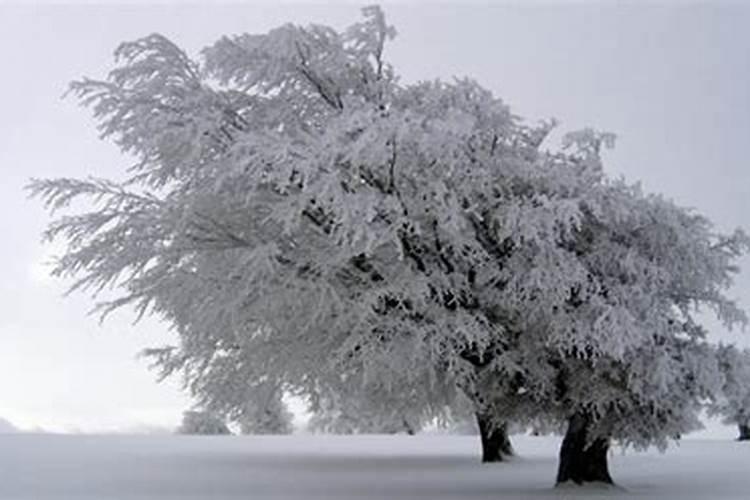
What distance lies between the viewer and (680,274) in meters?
13.3

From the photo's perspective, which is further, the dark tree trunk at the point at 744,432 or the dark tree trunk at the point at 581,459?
the dark tree trunk at the point at 744,432

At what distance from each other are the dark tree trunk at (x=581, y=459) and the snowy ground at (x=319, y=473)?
0.46 m

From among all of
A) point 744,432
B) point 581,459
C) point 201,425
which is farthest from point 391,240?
point 201,425

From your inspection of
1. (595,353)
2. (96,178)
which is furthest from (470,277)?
(96,178)

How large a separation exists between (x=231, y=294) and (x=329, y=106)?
3.29 meters

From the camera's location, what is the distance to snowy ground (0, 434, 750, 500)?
1295 centimetres

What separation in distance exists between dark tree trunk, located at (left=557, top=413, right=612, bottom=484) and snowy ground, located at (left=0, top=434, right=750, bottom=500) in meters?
0.46

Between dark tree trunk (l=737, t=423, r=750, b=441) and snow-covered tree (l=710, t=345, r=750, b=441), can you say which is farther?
dark tree trunk (l=737, t=423, r=750, b=441)

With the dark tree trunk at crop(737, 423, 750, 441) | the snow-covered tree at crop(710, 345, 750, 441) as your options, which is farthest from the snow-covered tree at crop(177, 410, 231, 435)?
the snow-covered tree at crop(710, 345, 750, 441)

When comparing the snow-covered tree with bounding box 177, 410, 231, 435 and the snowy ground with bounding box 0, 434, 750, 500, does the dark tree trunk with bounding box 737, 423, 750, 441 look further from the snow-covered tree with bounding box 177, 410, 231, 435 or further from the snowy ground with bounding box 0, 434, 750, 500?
the snow-covered tree with bounding box 177, 410, 231, 435

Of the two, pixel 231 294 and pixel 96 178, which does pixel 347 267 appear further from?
pixel 96 178

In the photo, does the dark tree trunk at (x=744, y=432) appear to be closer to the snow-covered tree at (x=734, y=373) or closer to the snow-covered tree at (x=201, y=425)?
the snow-covered tree at (x=201, y=425)

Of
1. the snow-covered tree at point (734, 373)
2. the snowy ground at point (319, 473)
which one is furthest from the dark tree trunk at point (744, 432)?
the snow-covered tree at point (734, 373)

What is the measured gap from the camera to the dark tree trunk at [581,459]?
1441 centimetres
